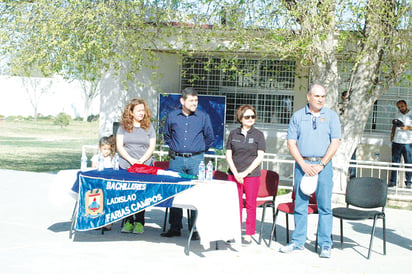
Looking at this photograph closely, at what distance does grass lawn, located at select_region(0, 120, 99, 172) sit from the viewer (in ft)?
59.9

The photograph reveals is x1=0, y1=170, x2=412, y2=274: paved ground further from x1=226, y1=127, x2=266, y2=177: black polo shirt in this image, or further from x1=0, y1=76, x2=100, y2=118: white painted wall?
x1=0, y1=76, x2=100, y2=118: white painted wall

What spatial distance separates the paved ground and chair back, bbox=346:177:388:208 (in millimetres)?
599

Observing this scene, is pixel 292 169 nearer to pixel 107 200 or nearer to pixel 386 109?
pixel 386 109

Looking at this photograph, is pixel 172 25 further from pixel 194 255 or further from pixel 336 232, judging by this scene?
pixel 194 255

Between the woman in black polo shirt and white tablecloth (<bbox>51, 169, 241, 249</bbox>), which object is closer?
white tablecloth (<bbox>51, 169, 241, 249</bbox>)

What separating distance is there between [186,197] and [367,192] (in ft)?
7.69

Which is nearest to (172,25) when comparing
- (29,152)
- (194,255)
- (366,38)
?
(366,38)

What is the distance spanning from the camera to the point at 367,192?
7.84 m

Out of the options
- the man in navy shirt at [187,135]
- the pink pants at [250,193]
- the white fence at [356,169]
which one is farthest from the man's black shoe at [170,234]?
the white fence at [356,169]

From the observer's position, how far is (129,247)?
7.45 meters

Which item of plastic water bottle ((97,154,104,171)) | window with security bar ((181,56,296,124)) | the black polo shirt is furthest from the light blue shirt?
window with security bar ((181,56,296,124))

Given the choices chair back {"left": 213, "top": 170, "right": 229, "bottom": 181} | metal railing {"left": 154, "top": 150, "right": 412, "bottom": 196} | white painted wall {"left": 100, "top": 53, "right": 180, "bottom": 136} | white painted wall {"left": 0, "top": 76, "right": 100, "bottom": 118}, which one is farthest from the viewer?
white painted wall {"left": 0, "top": 76, "right": 100, "bottom": 118}

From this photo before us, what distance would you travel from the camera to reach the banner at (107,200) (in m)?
7.30

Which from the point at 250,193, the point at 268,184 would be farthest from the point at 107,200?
the point at 268,184
